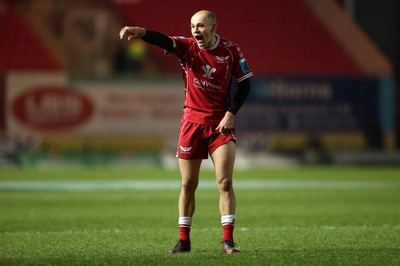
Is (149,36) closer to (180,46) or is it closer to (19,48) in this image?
(180,46)

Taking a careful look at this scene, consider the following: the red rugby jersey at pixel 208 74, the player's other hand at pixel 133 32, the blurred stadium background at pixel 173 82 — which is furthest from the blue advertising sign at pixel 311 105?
the player's other hand at pixel 133 32

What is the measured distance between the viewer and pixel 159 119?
2723 centimetres

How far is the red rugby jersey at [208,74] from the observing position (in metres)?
7.63

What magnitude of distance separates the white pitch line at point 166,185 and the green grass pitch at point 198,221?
0.02 meters

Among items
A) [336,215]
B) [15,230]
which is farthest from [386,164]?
[15,230]

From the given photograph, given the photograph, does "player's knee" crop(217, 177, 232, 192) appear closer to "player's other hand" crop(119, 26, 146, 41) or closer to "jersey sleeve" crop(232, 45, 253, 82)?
"jersey sleeve" crop(232, 45, 253, 82)

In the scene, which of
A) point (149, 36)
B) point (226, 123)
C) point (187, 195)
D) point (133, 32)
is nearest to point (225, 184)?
point (187, 195)

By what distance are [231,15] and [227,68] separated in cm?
2291

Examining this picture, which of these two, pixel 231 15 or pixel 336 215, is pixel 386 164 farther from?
pixel 336 215

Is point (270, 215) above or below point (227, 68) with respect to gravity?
below

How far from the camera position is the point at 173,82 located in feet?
89.6

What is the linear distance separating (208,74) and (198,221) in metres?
4.01

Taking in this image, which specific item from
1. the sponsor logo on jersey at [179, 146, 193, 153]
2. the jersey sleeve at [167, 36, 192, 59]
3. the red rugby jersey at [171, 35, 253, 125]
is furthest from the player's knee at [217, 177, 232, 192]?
the jersey sleeve at [167, 36, 192, 59]

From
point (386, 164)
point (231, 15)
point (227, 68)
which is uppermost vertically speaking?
point (231, 15)
